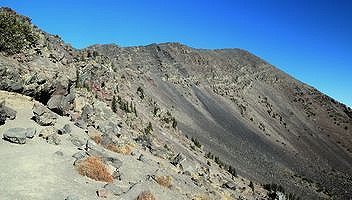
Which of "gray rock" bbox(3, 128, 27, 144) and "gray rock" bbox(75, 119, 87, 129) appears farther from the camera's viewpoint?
"gray rock" bbox(75, 119, 87, 129)

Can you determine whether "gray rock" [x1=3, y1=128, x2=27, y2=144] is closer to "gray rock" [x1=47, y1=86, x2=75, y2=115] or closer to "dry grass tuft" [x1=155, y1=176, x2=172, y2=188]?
"gray rock" [x1=47, y1=86, x2=75, y2=115]

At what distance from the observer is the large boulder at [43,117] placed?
24922 millimetres

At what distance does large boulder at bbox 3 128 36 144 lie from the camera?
21531 mm

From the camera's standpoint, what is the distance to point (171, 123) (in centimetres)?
6538

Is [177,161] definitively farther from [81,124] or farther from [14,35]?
[14,35]

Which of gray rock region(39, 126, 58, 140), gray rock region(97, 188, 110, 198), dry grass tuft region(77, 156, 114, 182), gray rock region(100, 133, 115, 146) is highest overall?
gray rock region(100, 133, 115, 146)

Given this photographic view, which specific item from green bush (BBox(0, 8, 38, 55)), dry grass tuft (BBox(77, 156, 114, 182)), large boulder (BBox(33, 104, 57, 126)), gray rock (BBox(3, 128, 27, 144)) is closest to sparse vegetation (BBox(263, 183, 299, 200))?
large boulder (BBox(33, 104, 57, 126))

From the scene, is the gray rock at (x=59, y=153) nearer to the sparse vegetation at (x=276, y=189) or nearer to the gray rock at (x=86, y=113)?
the gray rock at (x=86, y=113)

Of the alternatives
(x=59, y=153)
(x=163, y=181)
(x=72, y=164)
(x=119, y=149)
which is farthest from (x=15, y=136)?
(x=163, y=181)

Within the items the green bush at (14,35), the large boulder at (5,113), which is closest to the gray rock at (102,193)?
the large boulder at (5,113)

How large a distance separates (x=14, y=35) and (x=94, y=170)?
15.3 m

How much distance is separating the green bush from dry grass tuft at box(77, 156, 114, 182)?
13.5 m

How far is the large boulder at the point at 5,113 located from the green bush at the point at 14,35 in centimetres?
745

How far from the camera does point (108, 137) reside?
91.6ft
